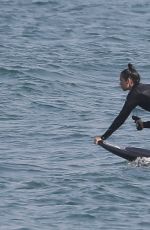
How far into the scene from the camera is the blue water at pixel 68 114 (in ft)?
49.3

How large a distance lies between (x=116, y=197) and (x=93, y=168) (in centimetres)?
205

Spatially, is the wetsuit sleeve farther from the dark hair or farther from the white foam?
the white foam

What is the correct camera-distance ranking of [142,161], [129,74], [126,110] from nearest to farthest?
[129,74] < [126,110] < [142,161]

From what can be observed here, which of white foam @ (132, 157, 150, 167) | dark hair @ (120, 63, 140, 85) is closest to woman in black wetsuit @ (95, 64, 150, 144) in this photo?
dark hair @ (120, 63, 140, 85)

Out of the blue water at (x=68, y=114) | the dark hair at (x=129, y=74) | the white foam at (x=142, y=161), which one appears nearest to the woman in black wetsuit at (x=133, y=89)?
the dark hair at (x=129, y=74)

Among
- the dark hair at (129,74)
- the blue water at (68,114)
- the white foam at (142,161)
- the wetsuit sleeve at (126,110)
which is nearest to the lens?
the blue water at (68,114)

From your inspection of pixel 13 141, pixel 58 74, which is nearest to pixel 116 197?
pixel 13 141

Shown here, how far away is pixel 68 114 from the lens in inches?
891

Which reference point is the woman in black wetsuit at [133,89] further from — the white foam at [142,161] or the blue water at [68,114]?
the blue water at [68,114]

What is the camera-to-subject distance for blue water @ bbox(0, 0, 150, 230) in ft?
49.3

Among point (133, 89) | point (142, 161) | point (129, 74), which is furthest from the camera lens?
point (142, 161)

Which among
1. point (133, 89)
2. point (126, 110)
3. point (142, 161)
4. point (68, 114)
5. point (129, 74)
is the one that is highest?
point (129, 74)

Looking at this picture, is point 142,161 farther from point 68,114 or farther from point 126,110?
point 68,114

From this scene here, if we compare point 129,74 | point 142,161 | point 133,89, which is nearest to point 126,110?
point 133,89
